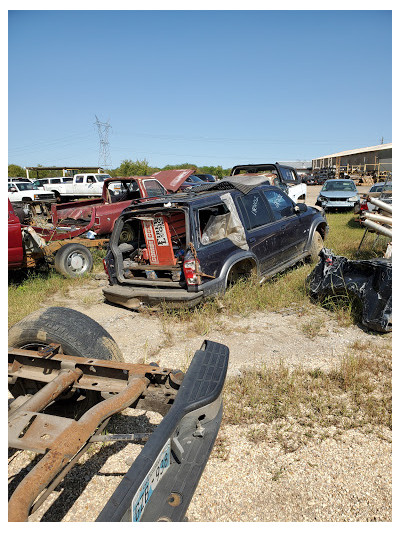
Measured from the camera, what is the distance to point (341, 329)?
466cm

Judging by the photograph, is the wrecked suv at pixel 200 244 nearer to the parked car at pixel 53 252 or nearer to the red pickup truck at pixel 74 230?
the red pickup truck at pixel 74 230

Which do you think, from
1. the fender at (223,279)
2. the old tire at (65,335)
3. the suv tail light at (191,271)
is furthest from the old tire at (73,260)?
the old tire at (65,335)

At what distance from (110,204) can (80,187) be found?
15155mm

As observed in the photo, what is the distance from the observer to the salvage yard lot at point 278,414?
88.9 inches

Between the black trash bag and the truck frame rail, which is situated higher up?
the black trash bag

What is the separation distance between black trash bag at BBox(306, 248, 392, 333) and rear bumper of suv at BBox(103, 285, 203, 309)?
184 cm

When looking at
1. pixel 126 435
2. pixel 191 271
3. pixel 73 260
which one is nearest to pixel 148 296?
pixel 191 271

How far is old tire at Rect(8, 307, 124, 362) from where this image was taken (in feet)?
8.60

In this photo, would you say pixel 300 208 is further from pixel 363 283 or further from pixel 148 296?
pixel 148 296

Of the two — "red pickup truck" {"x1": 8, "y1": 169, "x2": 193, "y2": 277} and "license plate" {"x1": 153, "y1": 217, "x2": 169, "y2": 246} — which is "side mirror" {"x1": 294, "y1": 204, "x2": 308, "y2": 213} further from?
"red pickup truck" {"x1": 8, "y1": 169, "x2": 193, "y2": 277}

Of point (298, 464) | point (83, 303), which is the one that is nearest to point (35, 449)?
point (298, 464)

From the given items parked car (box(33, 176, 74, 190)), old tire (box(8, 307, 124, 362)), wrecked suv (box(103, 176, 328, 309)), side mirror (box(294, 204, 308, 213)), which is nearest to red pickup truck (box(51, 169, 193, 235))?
wrecked suv (box(103, 176, 328, 309))

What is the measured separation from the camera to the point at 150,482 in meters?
1.50
